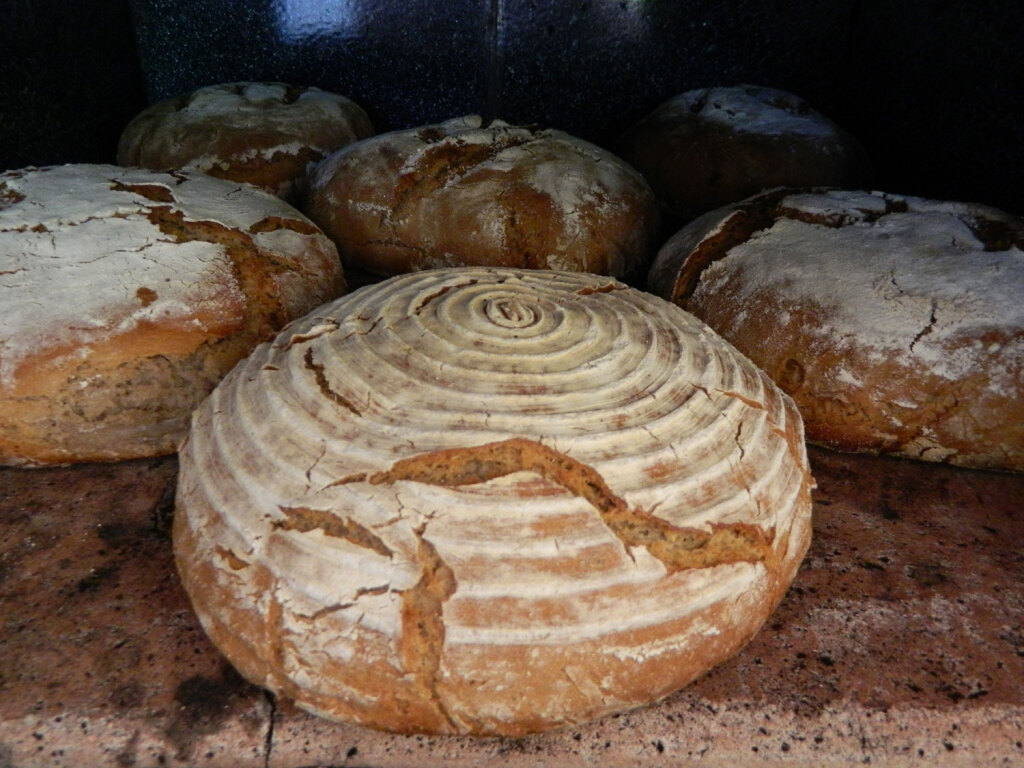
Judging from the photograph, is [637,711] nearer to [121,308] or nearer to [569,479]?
[569,479]

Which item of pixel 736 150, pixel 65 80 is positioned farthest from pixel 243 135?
pixel 736 150

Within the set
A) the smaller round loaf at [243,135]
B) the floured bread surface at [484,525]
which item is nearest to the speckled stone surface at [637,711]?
the floured bread surface at [484,525]

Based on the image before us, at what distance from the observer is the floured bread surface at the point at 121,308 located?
1.49 metres

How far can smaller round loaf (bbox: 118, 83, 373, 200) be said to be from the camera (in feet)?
8.86

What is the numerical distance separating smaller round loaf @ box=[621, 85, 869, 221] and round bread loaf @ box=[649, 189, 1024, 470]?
0.85 meters

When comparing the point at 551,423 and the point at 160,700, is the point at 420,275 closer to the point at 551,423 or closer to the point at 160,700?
the point at 551,423

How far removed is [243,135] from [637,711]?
2.65 m

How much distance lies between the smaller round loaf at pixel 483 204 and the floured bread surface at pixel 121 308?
478 millimetres

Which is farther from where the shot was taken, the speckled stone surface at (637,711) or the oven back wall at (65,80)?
the oven back wall at (65,80)

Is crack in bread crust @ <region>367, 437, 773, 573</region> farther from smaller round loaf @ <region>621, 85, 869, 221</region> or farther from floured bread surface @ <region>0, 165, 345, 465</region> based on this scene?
smaller round loaf @ <region>621, 85, 869, 221</region>

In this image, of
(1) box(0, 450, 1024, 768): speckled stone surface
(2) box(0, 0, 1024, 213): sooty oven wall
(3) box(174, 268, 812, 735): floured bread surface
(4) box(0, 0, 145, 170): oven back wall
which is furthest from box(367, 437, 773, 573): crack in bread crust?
(4) box(0, 0, 145, 170): oven back wall

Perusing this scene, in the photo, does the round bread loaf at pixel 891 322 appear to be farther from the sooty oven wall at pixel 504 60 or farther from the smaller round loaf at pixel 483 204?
the sooty oven wall at pixel 504 60

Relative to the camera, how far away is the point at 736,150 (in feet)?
9.00

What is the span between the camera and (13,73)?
2.61 meters
